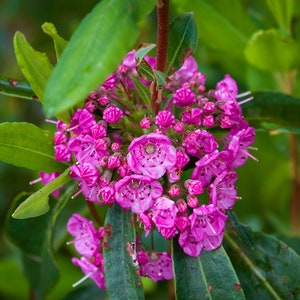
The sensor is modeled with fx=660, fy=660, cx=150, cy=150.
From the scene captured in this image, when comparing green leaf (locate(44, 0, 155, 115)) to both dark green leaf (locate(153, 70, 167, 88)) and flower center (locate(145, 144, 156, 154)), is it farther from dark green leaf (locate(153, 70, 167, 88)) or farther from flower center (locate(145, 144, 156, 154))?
flower center (locate(145, 144, 156, 154))

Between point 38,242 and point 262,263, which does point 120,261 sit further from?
point 38,242

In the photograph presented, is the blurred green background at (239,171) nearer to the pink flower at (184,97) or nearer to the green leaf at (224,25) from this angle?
the green leaf at (224,25)

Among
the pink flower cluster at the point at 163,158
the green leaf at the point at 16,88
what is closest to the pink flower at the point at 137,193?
the pink flower cluster at the point at 163,158

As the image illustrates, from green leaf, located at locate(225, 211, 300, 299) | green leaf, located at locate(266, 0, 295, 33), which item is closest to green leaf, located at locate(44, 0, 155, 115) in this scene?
green leaf, located at locate(225, 211, 300, 299)

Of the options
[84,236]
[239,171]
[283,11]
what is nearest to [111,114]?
[84,236]

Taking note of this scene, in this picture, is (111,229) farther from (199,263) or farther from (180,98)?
(180,98)

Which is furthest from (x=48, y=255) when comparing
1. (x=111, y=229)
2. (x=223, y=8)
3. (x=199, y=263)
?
(x=223, y=8)

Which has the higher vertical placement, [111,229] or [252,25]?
[252,25]
